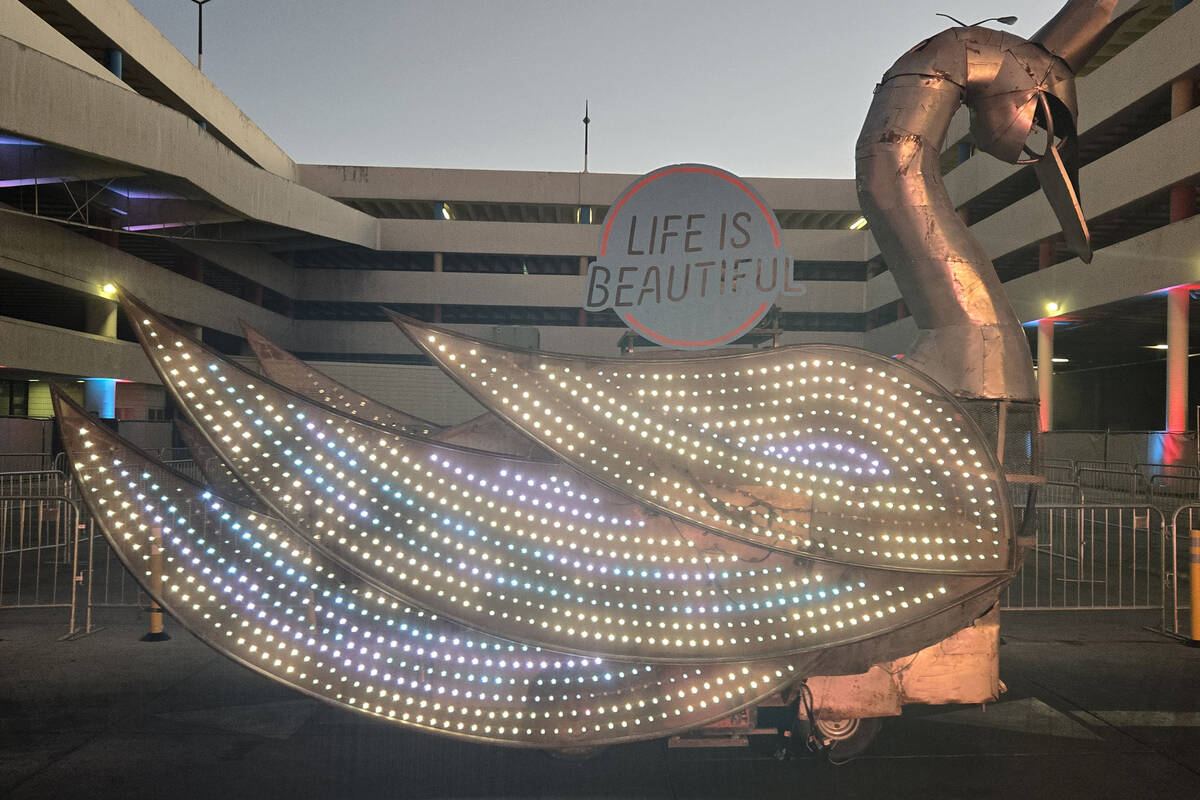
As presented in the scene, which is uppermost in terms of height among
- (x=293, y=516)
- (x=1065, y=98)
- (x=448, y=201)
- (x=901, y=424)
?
(x=448, y=201)

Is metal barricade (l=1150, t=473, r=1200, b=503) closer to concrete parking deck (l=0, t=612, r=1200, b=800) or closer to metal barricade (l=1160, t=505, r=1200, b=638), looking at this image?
metal barricade (l=1160, t=505, r=1200, b=638)

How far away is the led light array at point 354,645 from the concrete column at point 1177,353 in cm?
2259

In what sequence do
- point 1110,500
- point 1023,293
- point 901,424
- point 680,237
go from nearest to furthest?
point 901,424 → point 680,237 → point 1110,500 → point 1023,293

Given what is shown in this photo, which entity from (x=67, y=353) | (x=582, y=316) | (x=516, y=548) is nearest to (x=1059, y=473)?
(x=516, y=548)

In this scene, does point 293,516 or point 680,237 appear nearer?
point 293,516

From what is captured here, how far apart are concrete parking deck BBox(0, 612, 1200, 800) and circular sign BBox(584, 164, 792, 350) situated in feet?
8.55

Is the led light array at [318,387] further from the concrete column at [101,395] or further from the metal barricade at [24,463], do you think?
the concrete column at [101,395]

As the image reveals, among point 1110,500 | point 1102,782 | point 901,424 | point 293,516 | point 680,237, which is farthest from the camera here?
point 1110,500

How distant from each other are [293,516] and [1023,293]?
29.4m

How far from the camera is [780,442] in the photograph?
3.45 meters

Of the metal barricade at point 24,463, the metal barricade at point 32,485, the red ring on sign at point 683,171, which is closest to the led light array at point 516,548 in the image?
the red ring on sign at point 683,171

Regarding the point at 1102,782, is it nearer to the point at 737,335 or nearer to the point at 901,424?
the point at 901,424

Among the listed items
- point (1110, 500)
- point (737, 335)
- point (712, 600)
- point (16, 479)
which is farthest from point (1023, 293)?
point (16, 479)

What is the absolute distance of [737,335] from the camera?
547cm
